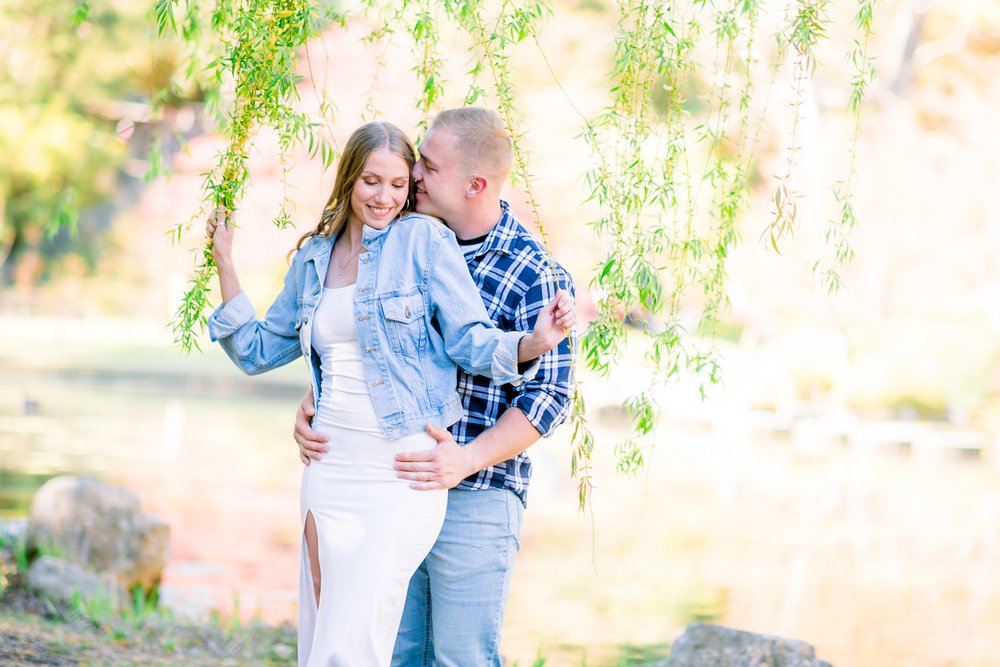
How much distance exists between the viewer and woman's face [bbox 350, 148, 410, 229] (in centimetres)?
237

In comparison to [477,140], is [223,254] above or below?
below

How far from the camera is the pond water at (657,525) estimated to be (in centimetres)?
617

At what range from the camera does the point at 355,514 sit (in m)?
2.35

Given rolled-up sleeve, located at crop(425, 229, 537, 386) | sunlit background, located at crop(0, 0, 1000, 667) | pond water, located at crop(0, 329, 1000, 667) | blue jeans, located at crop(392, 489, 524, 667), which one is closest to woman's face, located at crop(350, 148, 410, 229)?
rolled-up sleeve, located at crop(425, 229, 537, 386)

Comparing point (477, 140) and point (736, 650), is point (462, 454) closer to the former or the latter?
point (477, 140)

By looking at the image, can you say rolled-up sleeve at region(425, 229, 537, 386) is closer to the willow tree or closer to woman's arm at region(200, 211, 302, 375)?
the willow tree

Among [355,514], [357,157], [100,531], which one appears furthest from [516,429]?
[100,531]

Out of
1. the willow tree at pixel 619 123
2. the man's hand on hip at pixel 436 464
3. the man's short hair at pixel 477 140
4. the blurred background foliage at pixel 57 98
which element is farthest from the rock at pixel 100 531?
the blurred background foliage at pixel 57 98

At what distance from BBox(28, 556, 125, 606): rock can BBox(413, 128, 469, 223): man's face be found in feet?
8.81

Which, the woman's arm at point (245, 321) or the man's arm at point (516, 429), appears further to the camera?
the woman's arm at point (245, 321)

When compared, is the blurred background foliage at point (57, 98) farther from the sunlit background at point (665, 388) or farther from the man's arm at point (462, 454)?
the man's arm at point (462, 454)

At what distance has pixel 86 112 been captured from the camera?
76.2 ft

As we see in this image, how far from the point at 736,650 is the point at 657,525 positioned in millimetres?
5005

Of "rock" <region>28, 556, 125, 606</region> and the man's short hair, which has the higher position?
the man's short hair
